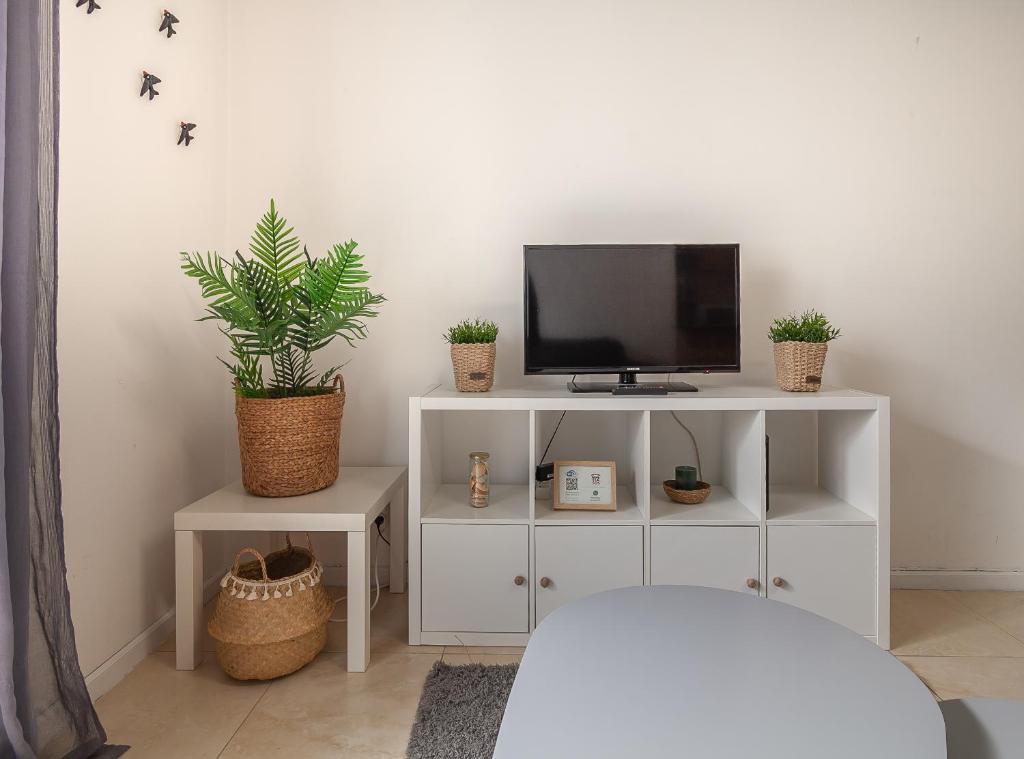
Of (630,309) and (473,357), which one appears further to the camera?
(630,309)

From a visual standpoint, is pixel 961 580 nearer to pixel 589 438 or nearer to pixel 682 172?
pixel 589 438

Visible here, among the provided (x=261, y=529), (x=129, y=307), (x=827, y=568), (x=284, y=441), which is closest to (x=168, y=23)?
(x=129, y=307)

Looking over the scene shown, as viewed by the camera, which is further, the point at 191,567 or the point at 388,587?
the point at 388,587

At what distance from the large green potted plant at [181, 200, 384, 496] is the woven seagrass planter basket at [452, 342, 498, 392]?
304 mm

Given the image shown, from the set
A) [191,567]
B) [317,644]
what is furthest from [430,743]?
[191,567]

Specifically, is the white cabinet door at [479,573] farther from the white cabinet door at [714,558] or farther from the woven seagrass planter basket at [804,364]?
the woven seagrass planter basket at [804,364]

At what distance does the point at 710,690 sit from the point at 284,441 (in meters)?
1.36

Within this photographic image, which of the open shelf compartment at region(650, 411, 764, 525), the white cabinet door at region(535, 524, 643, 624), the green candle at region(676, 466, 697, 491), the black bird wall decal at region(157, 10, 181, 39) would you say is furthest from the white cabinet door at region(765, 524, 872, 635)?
the black bird wall decal at region(157, 10, 181, 39)

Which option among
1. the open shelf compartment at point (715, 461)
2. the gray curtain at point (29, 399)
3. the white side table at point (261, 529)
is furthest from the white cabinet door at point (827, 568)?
the gray curtain at point (29, 399)

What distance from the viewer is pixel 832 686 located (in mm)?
809

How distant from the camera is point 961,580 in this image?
87.2 inches

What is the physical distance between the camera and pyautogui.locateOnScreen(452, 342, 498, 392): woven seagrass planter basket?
1.91 metres

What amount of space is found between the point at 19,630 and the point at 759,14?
2.76 m

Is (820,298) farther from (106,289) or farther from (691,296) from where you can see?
(106,289)
